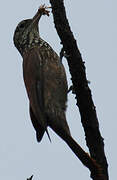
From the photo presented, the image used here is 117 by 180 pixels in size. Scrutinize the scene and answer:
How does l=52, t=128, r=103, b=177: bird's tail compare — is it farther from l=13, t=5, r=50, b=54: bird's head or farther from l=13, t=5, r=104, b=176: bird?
l=13, t=5, r=50, b=54: bird's head

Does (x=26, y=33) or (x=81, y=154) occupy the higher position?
(x=26, y=33)

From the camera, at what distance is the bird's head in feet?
27.2

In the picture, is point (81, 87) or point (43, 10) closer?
point (81, 87)

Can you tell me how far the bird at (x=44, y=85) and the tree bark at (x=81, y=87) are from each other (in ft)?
3.22

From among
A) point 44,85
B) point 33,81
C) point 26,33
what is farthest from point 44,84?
point 26,33

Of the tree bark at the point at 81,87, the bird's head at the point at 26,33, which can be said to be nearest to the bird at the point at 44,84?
the bird's head at the point at 26,33

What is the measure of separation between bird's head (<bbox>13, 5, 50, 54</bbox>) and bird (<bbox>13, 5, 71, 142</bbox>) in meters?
0.05

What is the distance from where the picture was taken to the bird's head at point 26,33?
8.28m

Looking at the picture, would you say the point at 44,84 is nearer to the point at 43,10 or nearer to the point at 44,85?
the point at 44,85

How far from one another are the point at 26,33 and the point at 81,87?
11.1ft

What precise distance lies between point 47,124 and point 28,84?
38.8 inches

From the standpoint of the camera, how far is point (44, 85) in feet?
24.0

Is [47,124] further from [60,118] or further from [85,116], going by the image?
[85,116]

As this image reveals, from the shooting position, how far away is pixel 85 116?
538 cm
